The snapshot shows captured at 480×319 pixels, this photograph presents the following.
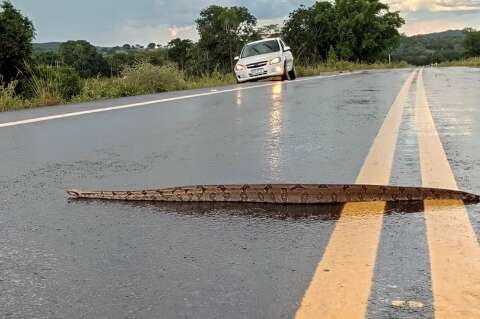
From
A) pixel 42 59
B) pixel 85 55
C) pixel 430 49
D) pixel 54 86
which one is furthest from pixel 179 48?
pixel 54 86

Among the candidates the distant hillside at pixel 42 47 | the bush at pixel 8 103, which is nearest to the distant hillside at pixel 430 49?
the distant hillside at pixel 42 47

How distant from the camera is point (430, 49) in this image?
424 ft

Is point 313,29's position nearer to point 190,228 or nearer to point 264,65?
point 264,65

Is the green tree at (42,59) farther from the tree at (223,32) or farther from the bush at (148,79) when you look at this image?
the tree at (223,32)

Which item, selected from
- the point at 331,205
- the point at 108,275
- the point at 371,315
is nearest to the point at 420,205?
the point at 331,205

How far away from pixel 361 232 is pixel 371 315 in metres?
1.03

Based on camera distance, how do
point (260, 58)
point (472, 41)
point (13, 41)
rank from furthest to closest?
point (472, 41) → point (13, 41) → point (260, 58)

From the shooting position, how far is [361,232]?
3.13 metres

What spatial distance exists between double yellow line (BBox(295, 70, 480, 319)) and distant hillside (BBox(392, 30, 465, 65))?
110 meters

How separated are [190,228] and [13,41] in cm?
2581

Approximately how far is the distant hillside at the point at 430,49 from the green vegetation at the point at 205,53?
210mm

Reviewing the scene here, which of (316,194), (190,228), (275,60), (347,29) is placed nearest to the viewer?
(190,228)

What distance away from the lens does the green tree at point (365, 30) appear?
86.1 metres

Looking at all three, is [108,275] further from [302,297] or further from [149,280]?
[302,297]
